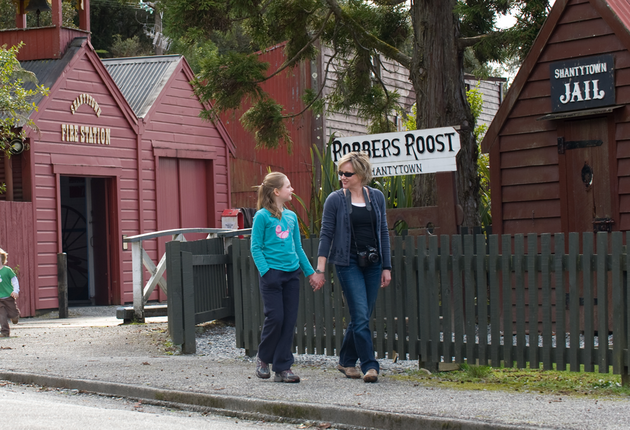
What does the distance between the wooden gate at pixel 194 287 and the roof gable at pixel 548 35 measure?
3.72m

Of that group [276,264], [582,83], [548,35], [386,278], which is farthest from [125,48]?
[386,278]

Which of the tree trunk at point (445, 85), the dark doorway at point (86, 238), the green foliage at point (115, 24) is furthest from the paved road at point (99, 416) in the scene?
the green foliage at point (115, 24)

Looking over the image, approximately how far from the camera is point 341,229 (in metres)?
7.16

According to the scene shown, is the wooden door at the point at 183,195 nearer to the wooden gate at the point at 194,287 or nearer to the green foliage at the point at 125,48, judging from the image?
the wooden gate at the point at 194,287

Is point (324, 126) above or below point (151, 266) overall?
above

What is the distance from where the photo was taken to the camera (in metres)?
7.10

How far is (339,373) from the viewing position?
7.82 m

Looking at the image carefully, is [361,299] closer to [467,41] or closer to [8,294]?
[467,41]

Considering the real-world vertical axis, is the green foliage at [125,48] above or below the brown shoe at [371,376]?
above

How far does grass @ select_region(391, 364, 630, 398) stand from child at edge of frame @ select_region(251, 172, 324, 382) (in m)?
1.03

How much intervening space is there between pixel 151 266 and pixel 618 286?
753cm

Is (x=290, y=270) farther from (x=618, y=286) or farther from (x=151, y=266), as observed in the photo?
(x=151, y=266)

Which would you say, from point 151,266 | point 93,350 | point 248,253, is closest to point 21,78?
point 151,266

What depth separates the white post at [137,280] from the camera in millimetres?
12070
